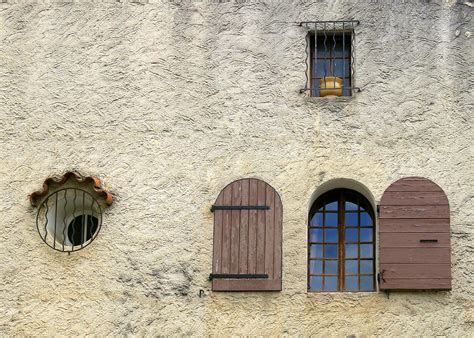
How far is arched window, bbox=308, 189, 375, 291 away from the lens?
13.7m

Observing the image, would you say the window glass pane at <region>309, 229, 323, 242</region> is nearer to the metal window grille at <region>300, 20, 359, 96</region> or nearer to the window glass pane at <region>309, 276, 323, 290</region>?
the window glass pane at <region>309, 276, 323, 290</region>

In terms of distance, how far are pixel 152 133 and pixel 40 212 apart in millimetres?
1470

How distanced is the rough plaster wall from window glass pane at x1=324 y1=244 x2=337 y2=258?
1.37 ft

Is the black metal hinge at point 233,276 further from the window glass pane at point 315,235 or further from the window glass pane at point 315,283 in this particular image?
the window glass pane at point 315,235

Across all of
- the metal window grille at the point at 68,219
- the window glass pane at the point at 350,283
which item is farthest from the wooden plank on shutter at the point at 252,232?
the metal window grille at the point at 68,219

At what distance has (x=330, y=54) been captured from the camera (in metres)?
14.5

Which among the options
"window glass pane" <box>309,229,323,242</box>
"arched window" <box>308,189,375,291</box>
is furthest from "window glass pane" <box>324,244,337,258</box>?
"window glass pane" <box>309,229,323,242</box>

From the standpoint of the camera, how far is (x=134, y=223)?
13.8 meters

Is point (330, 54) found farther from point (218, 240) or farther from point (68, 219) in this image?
point (68, 219)

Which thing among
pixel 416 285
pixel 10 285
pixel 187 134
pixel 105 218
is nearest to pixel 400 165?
pixel 416 285

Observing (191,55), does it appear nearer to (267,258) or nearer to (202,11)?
(202,11)

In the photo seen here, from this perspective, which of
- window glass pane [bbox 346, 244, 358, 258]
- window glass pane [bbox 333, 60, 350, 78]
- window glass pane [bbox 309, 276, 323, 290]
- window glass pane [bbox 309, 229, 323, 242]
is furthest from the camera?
window glass pane [bbox 333, 60, 350, 78]

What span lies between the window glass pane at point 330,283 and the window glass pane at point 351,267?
0.51ft

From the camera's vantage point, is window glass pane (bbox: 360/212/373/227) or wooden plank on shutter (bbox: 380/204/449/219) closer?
wooden plank on shutter (bbox: 380/204/449/219)
